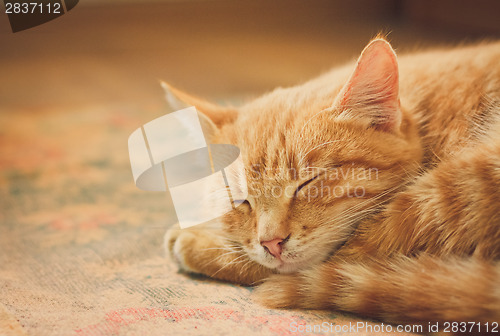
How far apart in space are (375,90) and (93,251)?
2.80 feet

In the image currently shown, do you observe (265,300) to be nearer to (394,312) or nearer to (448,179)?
(394,312)

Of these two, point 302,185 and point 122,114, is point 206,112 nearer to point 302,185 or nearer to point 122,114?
point 302,185

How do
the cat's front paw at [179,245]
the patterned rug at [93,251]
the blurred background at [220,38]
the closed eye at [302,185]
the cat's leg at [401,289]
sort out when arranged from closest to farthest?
A: the cat's leg at [401,289] < the patterned rug at [93,251] < the closed eye at [302,185] < the cat's front paw at [179,245] < the blurred background at [220,38]

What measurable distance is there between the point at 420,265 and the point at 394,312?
0.09 metres

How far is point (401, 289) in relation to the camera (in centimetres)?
76

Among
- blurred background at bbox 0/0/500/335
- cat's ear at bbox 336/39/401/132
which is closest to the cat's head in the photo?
cat's ear at bbox 336/39/401/132

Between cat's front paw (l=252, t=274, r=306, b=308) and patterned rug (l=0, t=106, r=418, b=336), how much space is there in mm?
19

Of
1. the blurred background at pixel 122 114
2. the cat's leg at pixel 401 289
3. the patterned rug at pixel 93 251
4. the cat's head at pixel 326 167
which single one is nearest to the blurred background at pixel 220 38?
the blurred background at pixel 122 114

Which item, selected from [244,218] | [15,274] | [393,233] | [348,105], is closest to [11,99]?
[15,274]

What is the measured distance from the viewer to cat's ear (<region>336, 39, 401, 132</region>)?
89 cm

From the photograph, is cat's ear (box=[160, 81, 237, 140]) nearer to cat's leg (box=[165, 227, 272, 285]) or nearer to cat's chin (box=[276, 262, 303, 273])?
cat's leg (box=[165, 227, 272, 285])

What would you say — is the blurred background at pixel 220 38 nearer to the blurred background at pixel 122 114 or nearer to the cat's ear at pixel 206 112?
the blurred background at pixel 122 114

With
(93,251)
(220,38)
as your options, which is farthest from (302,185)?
(220,38)

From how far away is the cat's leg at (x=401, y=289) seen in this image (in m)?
0.69
